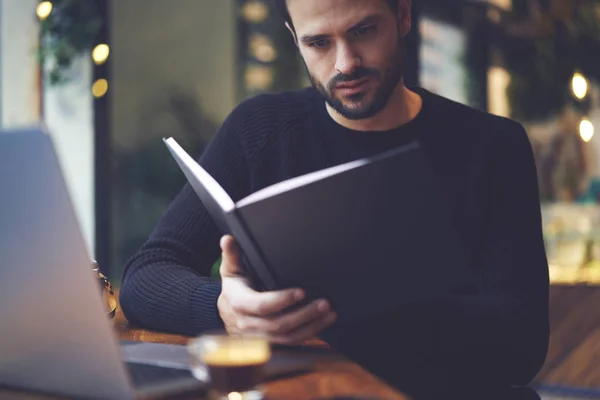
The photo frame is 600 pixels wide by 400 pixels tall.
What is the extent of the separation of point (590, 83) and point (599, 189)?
1.81 feet

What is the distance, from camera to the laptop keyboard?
0.88 metres

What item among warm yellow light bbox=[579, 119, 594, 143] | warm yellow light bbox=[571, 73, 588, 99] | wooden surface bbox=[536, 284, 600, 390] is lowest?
wooden surface bbox=[536, 284, 600, 390]

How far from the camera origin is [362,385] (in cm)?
89

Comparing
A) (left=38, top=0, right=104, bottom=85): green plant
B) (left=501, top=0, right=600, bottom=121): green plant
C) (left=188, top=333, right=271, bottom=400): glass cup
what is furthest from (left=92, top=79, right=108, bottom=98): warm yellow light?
(left=188, top=333, right=271, bottom=400): glass cup

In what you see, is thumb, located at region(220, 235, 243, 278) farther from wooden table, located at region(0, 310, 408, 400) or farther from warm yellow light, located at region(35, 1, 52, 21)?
warm yellow light, located at region(35, 1, 52, 21)

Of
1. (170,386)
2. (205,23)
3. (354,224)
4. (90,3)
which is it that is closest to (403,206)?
(354,224)

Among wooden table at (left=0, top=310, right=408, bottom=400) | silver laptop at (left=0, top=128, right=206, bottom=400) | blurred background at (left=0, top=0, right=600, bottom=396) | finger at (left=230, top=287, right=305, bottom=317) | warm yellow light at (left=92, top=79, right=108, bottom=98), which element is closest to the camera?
silver laptop at (left=0, top=128, right=206, bottom=400)

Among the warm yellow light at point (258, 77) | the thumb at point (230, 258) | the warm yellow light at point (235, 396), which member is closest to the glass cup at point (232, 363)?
the warm yellow light at point (235, 396)

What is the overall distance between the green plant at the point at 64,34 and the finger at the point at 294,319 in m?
2.91

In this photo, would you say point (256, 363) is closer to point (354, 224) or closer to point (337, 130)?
point (354, 224)

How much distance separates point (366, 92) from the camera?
1.51 metres

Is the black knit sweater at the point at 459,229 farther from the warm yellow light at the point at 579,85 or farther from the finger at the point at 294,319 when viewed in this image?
Result: the warm yellow light at the point at 579,85

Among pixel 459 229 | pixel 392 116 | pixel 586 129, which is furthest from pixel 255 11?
pixel 459 229

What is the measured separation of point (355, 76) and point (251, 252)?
0.65 metres
